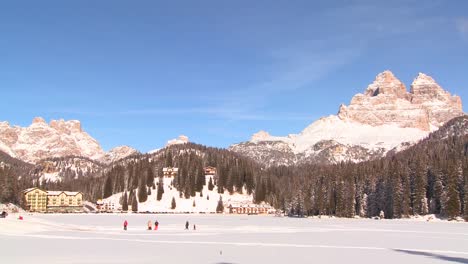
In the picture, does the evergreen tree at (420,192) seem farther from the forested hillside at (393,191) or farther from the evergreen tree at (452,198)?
the evergreen tree at (452,198)

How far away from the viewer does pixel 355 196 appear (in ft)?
548

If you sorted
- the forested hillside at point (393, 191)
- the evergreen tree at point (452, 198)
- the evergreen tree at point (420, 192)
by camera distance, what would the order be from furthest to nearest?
the evergreen tree at point (420, 192) → the forested hillside at point (393, 191) → the evergreen tree at point (452, 198)

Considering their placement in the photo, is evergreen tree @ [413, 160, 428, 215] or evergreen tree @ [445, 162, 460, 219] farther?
evergreen tree @ [413, 160, 428, 215]

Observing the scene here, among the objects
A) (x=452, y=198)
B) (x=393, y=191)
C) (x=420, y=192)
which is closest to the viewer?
(x=452, y=198)

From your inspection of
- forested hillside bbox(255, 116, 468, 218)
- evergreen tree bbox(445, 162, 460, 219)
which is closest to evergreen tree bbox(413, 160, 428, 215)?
forested hillside bbox(255, 116, 468, 218)

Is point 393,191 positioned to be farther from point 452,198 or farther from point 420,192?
point 452,198

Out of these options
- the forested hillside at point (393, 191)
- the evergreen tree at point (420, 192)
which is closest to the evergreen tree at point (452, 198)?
the forested hillside at point (393, 191)

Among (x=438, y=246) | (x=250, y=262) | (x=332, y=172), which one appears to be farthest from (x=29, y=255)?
(x=332, y=172)

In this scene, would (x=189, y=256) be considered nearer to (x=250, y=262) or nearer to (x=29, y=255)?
(x=250, y=262)

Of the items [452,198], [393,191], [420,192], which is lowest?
[452,198]

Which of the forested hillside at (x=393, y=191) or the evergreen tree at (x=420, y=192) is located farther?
the evergreen tree at (x=420, y=192)

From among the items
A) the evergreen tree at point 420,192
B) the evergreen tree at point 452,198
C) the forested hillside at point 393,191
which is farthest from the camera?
the evergreen tree at point 420,192

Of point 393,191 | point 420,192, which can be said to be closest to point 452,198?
point 420,192

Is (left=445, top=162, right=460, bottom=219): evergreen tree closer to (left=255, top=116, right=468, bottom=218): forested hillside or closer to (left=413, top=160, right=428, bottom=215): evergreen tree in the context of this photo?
(left=255, top=116, right=468, bottom=218): forested hillside
